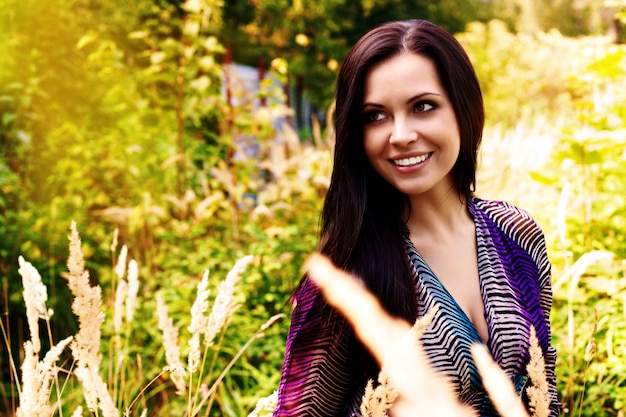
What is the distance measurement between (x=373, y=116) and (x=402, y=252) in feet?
1.08

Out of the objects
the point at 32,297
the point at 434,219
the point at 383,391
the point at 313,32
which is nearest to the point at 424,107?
the point at 434,219

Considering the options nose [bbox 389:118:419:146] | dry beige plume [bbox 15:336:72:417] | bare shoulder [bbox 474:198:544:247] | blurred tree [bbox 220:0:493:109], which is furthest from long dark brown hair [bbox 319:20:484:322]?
blurred tree [bbox 220:0:493:109]

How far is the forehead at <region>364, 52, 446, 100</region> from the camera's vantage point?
1.32 metres

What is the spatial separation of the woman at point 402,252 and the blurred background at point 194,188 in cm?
58

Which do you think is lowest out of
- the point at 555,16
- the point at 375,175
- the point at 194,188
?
the point at 194,188

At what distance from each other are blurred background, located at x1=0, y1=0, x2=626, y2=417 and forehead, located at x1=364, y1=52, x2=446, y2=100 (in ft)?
2.89

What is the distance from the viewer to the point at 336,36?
34.5 feet

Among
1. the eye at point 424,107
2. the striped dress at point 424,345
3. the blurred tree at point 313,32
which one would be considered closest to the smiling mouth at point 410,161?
the eye at point 424,107

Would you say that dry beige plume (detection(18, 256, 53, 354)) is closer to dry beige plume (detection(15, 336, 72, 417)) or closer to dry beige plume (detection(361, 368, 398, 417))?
dry beige plume (detection(15, 336, 72, 417))

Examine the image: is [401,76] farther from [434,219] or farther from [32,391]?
[32,391]

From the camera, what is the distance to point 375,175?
1478 mm

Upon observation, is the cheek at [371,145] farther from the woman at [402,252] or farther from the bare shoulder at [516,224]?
the bare shoulder at [516,224]

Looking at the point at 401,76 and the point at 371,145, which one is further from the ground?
the point at 401,76

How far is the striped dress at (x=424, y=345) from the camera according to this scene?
130 centimetres
